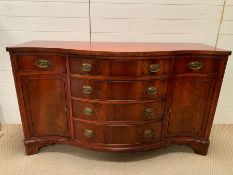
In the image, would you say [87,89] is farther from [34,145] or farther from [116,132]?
[34,145]

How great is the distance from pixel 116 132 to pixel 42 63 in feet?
2.64

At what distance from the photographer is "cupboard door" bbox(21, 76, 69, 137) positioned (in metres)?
1.64

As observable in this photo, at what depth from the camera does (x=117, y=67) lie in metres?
1.49

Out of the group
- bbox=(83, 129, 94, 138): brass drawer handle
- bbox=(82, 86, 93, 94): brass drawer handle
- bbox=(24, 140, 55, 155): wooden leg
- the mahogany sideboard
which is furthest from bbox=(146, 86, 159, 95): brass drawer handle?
bbox=(24, 140, 55, 155): wooden leg

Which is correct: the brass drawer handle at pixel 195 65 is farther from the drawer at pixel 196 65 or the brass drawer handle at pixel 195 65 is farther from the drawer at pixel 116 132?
the drawer at pixel 116 132

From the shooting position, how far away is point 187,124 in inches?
71.9

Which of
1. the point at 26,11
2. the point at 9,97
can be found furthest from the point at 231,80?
the point at 9,97

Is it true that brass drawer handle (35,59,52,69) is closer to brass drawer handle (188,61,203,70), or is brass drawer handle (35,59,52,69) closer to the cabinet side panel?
the cabinet side panel

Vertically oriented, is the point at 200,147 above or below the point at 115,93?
below

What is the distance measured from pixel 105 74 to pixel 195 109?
0.86m

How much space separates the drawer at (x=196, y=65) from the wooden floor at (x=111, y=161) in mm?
829

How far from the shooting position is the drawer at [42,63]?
156 cm

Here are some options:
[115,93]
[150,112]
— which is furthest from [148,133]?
[115,93]

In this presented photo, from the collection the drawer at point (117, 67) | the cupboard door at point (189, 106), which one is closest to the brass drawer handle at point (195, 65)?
the cupboard door at point (189, 106)
